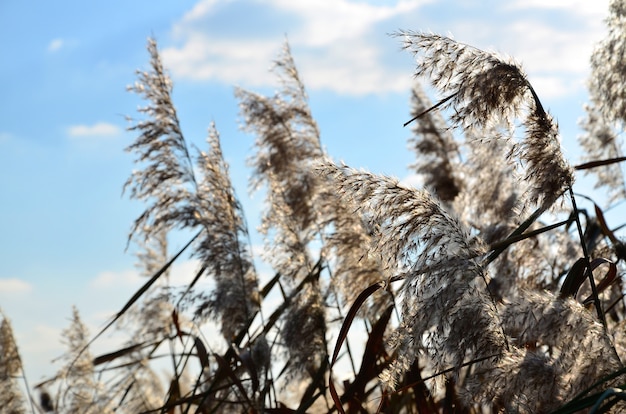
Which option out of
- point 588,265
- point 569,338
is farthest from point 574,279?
point 569,338

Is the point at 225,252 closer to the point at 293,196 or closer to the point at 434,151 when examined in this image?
the point at 293,196

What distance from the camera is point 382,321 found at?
124 inches

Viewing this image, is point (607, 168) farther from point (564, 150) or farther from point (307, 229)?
point (564, 150)

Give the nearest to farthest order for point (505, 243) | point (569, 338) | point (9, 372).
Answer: point (569, 338) → point (505, 243) → point (9, 372)

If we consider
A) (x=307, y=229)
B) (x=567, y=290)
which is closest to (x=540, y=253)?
(x=307, y=229)

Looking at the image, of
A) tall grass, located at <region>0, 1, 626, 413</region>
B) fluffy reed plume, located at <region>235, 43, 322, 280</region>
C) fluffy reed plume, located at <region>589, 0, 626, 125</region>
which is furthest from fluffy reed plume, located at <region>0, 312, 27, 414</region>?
→ fluffy reed plume, located at <region>589, 0, 626, 125</region>

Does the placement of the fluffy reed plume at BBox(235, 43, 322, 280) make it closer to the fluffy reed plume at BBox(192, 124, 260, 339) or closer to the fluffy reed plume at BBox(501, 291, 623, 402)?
the fluffy reed plume at BBox(192, 124, 260, 339)

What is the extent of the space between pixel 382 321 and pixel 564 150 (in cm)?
97

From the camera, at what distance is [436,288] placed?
2436 millimetres

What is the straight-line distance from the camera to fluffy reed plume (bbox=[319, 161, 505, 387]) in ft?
7.97

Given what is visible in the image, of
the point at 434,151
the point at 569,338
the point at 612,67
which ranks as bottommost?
the point at 569,338

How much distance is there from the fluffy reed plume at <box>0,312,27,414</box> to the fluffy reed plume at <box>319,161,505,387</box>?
4975 mm

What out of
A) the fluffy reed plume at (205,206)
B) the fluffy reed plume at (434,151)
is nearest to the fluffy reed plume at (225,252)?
the fluffy reed plume at (205,206)

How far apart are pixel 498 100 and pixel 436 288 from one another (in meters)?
0.68
